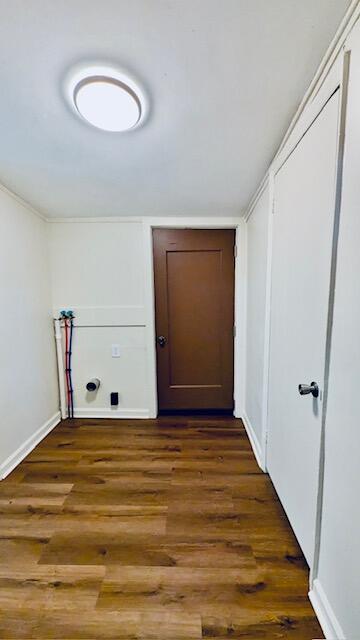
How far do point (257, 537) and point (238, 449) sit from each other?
80 centimetres

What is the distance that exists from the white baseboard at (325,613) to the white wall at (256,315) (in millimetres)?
850

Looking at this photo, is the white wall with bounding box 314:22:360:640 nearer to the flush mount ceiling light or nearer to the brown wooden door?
the flush mount ceiling light

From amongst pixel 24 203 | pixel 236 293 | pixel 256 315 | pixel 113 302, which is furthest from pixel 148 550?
pixel 24 203

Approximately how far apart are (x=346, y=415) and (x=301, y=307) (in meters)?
0.52

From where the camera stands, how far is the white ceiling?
81cm

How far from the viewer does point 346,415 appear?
860 mm

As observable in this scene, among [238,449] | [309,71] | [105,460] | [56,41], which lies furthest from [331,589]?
[56,41]

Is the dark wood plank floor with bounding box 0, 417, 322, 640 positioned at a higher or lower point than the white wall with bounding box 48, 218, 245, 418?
lower

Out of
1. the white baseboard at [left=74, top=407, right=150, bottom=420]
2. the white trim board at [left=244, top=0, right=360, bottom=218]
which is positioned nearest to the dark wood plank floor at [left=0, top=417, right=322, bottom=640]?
the white baseboard at [left=74, top=407, right=150, bottom=420]

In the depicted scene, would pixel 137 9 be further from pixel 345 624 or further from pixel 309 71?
pixel 345 624

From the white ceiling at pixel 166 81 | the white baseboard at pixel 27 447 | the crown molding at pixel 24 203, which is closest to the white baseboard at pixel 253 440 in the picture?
the white baseboard at pixel 27 447

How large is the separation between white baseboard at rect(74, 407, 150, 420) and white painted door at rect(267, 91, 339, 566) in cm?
148

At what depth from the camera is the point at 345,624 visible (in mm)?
885

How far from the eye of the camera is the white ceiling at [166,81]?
2.64 feet
